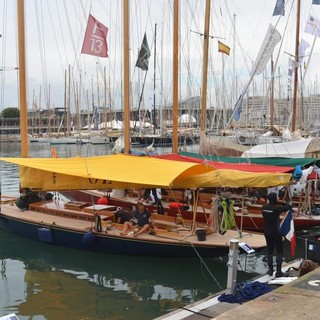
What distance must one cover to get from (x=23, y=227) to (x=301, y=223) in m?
8.88

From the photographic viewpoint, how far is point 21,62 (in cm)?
1694

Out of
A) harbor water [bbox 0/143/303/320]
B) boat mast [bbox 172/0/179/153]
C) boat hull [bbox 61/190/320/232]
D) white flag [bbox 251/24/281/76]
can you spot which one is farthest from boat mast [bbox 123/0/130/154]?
harbor water [bbox 0/143/303/320]

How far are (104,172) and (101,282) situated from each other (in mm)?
2983

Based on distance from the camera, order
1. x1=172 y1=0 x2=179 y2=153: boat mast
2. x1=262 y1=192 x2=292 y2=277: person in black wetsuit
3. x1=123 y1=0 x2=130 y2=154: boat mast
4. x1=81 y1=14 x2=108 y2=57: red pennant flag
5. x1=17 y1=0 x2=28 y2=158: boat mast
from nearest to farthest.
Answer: x1=262 y1=192 x2=292 y2=277: person in black wetsuit, x1=81 y1=14 x2=108 y2=57: red pennant flag, x1=17 y1=0 x2=28 y2=158: boat mast, x1=123 y1=0 x2=130 y2=154: boat mast, x1=172 y1=0 x2=179 y2=153: boat mast

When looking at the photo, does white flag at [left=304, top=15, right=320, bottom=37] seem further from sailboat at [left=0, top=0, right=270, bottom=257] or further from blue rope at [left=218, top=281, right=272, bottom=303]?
blue rope at [left=218, top=281, right=272, bottom=303]

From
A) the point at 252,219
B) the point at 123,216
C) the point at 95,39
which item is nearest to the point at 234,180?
the point at 252,219

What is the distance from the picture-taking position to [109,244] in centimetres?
1280

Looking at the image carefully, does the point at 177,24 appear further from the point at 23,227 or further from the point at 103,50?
the point at 23,227

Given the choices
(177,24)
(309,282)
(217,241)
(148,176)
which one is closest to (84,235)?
(148,176)

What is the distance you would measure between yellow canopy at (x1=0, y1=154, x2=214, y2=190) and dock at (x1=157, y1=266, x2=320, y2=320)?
3.96m

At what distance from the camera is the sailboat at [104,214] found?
1200 cm

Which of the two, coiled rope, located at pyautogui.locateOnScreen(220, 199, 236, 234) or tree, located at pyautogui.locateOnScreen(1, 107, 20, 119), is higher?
tree, located at pyautogui.locateOnScreen(1, 107, 20, 119)

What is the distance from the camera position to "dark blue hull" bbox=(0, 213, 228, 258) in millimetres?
11953

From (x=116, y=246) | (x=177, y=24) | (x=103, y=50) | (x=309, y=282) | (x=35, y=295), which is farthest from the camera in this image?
(x=177, y=24)
